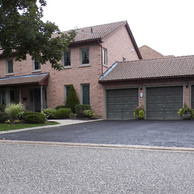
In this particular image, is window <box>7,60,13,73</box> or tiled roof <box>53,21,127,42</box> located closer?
tiled roof <box>53,21,127,42</box>

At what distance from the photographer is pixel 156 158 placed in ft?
18.2

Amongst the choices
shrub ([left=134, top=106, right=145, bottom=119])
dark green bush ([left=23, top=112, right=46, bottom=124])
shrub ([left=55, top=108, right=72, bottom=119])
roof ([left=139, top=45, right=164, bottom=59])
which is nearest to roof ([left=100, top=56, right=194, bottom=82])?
shrub ([left=134, top=106, right=145, bottom=119])

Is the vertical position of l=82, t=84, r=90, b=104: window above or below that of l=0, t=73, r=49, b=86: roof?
below

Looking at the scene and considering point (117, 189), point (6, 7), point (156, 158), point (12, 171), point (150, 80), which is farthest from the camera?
point (150, 80)

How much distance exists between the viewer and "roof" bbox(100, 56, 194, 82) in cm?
1834

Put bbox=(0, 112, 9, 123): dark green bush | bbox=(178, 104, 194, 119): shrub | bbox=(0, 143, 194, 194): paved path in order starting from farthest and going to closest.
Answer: bbox=(178, 104, 194, 119): shrub < bbox=(0, 112, 9, 123): dark green bush < bbox=(0, 143, 194, 194): paved path

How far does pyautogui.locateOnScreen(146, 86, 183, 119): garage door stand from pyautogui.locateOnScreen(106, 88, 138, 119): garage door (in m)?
1.18

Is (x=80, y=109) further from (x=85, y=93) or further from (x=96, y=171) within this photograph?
(x=96, y=171)

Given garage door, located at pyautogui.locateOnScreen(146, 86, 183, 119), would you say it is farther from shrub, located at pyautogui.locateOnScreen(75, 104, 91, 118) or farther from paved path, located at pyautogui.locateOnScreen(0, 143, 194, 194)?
paved path, located at pyautogui.locateOnScreen(0, 143, 194, 194)

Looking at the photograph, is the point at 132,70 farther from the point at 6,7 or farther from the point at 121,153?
the point at 121,153

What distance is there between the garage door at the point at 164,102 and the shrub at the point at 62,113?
20.9 feet

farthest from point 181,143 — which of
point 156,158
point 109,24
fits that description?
point 109,24

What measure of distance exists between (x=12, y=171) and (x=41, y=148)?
247 centimetres

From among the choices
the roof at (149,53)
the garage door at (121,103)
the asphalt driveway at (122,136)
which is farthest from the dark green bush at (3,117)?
the roof at (149,53)
